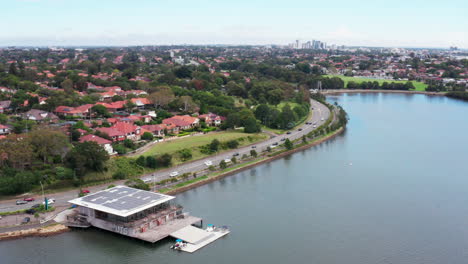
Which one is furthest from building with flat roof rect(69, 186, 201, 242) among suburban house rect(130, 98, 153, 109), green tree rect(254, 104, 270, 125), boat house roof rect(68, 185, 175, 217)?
suburban house rect(130, 98, 153, 109)

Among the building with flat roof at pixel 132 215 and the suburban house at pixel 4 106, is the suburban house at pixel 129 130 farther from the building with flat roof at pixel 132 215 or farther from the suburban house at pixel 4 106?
the suburban house at pixel 4 106

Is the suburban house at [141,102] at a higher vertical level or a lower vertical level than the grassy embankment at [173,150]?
higher

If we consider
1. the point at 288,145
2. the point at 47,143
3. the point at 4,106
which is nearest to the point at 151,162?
the point at 47,143

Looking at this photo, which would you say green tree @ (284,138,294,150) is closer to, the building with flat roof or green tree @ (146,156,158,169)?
green tree @ (146,156,158,169)

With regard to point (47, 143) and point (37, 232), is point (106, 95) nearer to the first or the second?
point (47, 143)

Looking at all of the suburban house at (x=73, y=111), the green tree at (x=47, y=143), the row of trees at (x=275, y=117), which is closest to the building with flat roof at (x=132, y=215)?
the green tree at (x=47, y=143)

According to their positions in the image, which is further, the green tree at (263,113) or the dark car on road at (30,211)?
the green tree at (263,113)

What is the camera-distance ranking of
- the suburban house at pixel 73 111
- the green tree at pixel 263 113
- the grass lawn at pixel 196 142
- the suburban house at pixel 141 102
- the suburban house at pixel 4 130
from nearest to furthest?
the grass lawn at pixel 196 142
the suburban house at pixel 4 130
the suburban house at pixel 73 111
the green tree at pixel 263 113
the suburban house at pixel 141 102

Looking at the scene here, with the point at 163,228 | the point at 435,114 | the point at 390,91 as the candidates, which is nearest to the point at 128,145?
the point at 163,228
